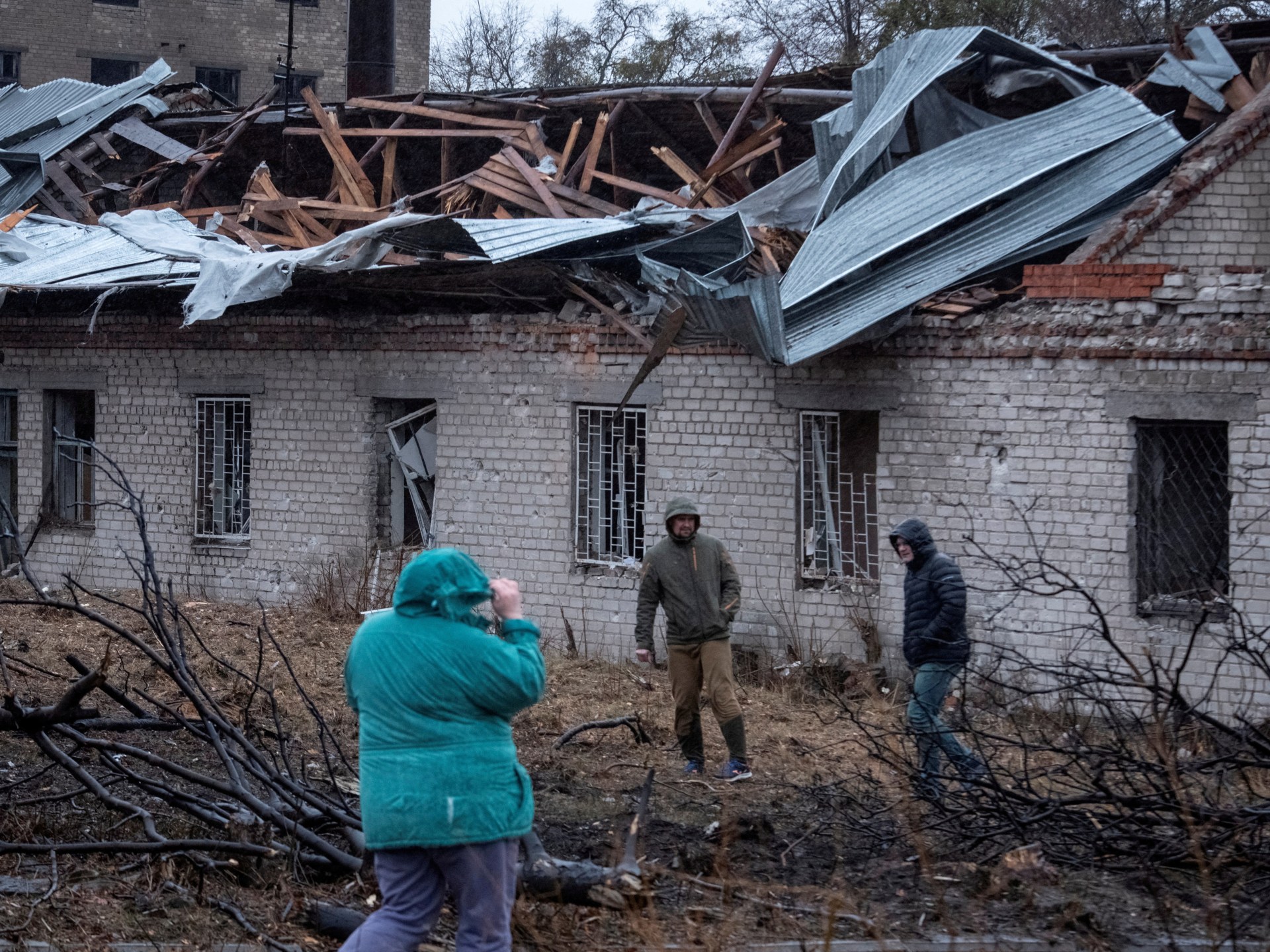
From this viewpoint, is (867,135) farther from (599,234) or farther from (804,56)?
(804,56)

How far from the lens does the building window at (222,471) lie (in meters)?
12.9

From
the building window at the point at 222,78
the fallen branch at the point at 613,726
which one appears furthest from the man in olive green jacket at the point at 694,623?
the building window at the point at 222,78

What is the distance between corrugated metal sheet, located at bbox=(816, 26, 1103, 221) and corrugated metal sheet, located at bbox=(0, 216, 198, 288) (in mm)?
5369

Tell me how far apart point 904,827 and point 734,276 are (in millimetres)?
4903

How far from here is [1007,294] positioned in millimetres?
9383

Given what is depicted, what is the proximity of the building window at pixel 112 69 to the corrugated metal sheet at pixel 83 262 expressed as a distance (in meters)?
23.8

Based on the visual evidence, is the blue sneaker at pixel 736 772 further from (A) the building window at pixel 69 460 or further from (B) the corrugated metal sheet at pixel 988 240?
(A) the building window at pixel 69 460

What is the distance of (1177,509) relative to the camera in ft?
28.9

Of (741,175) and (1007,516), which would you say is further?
(741,175)

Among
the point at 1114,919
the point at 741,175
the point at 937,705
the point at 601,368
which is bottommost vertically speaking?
the point at 1114,919

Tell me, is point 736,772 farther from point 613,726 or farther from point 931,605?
point 931,605

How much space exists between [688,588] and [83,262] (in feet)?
23.7

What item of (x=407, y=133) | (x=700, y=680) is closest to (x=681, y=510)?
(x=700, y=680)

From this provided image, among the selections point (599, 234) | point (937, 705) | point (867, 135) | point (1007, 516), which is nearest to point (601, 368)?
point (599, 234)
